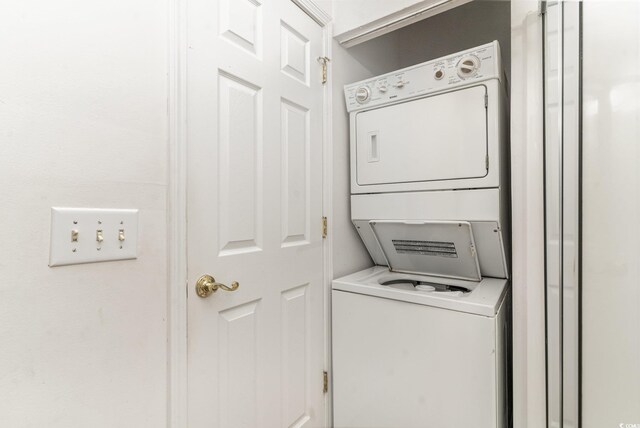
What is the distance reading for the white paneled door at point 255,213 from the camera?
1115 mm

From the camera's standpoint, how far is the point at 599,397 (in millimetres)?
798

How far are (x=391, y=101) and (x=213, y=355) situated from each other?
1522mm

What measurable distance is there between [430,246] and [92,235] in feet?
5.08

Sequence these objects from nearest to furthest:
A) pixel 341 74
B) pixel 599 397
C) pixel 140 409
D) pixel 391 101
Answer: pixel 599 397, pixel 140 409, pixel 391 101, pixel 341 74

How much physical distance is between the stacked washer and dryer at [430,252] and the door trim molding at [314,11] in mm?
381

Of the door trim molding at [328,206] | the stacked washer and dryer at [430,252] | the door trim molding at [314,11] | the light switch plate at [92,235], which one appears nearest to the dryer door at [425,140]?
the stacked washer and dryer at [430,252]

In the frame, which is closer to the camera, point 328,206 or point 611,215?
point 611,215

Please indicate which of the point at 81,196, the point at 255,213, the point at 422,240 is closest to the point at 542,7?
the point at 422,240

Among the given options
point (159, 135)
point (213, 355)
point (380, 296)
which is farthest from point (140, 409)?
point (380, 296)

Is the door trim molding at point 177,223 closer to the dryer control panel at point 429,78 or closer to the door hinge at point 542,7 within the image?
the dryer control panel at point 429,78

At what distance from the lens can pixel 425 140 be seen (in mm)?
1647

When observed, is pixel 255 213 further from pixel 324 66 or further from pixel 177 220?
pixel 324 66

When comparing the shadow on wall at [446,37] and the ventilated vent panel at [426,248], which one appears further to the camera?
the shadow on wall at [446,37]

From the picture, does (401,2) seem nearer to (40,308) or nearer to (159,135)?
(159,135)
